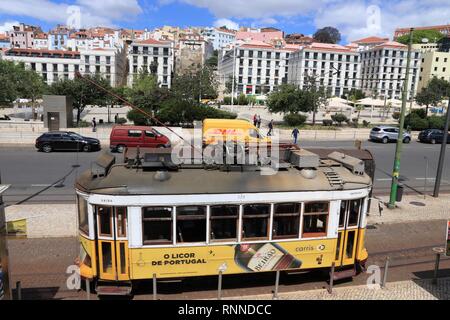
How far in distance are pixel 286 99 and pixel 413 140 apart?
1405cm

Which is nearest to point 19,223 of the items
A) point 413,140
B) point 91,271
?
point 91,271

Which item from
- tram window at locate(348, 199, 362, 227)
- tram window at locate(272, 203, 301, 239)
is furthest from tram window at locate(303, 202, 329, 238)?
tram window at locate(348, 199, 362, 227)

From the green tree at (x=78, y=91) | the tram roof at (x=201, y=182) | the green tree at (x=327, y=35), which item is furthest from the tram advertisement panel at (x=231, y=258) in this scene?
the green tree at (x=327, y=35)

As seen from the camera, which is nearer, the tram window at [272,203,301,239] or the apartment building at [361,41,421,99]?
the tram window at [272,203,301,239]

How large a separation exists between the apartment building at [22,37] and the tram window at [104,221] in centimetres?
16124

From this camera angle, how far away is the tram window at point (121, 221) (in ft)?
23.4

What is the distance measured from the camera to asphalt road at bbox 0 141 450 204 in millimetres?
15484

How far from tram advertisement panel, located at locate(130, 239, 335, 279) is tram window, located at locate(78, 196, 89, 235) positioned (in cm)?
108

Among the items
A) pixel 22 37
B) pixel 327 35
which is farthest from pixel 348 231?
pixel 327 35

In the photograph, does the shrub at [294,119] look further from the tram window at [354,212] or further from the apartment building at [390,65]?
the apartment building at [390,65]

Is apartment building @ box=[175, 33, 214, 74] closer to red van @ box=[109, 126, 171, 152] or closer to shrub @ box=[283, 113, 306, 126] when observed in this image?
shrub @ box=[283, 113, 306, 126]

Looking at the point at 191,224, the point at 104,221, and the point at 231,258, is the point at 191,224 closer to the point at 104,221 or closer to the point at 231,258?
the point at 231,258
